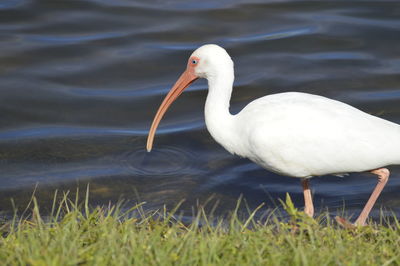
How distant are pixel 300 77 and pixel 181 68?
1.79 m

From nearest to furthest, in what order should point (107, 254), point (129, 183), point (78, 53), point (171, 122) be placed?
point (107, 254) → point (129, 183) → point (171, 122) → point (78, 53)

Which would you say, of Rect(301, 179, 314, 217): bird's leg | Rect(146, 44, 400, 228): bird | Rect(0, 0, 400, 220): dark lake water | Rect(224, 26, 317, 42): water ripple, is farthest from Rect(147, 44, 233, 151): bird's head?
Rect(224, 26, 317, 42): water ripple

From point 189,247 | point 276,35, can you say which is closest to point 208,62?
point 189,247

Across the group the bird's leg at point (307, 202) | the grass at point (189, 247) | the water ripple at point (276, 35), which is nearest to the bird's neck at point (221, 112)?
the bird's leg at point (307, 202)

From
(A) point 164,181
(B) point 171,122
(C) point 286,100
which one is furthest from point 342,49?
(C) point 286,100

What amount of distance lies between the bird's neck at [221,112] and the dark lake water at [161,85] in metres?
1.21

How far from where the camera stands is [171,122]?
10039 millimetres

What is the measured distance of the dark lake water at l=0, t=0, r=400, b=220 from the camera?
8.37 meters

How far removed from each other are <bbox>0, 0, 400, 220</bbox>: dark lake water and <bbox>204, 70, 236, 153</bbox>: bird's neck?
3.95 feet

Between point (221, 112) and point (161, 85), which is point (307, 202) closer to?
point (221, 112)

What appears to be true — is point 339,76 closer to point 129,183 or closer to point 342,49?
point 342,49

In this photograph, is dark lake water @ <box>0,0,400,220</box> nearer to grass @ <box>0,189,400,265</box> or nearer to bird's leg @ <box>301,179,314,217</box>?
bird's leg @ <box>301,179,314,217</box>

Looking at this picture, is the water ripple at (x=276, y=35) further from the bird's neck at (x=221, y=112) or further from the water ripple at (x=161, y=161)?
the bird's neck at (x=221, y=112)

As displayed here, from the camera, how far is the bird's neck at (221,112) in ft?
22.9
